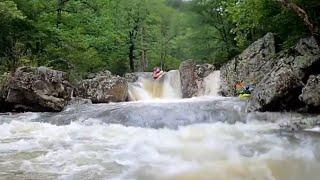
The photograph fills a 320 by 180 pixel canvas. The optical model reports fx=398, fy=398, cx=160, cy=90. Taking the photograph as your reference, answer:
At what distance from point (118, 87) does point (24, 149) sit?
7782mm

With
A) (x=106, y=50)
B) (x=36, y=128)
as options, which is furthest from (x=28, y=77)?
(x=106, y=50)

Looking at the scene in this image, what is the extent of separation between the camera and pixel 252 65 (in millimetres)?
14750

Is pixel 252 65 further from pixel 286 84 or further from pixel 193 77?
pixel 286 84

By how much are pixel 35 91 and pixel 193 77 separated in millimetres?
7196

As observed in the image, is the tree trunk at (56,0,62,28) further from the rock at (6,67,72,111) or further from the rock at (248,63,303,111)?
the rock at (248,63,303,111)

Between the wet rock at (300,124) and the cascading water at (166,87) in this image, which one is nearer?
the wet rock at (300,124)

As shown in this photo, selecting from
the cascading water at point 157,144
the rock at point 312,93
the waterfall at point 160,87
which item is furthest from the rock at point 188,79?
the rock at point 312,93

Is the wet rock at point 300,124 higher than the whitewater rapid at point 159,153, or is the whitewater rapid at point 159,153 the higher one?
the wet rock at point 300,124

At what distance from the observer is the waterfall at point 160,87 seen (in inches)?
664

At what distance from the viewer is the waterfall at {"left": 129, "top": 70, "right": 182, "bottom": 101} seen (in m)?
16.9

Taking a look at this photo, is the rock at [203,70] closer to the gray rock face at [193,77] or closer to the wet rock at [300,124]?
the gray rock face at [193,77]

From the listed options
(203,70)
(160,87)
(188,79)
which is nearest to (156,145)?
(188,79)

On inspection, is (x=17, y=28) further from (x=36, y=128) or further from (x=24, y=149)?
(x=24, y=149)

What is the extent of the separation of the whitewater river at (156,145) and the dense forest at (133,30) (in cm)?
351
